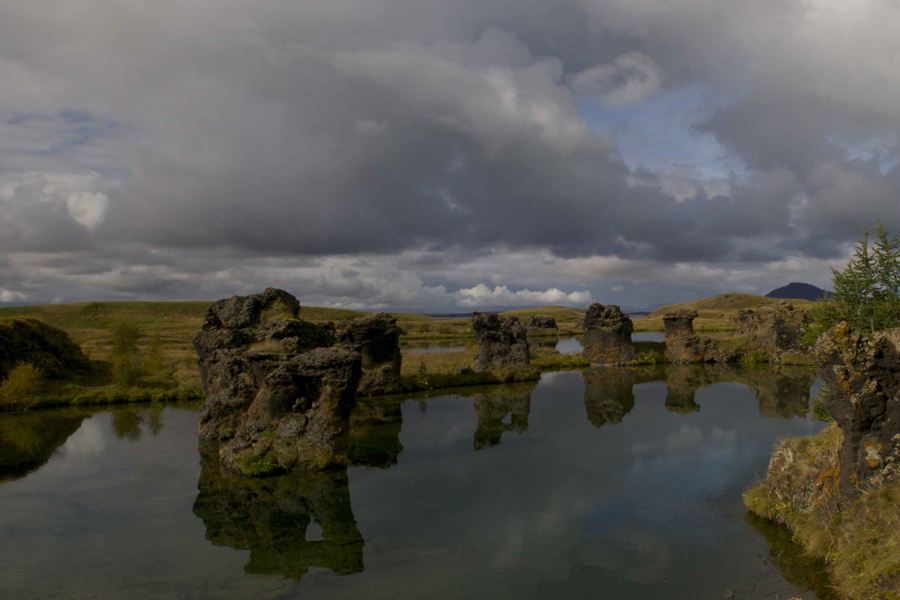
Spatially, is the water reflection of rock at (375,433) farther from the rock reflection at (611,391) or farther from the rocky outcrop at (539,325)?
the rocky outcrop at (539,325)

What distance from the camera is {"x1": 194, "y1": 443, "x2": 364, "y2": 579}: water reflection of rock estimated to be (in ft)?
51.1

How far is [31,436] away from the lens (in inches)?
1241

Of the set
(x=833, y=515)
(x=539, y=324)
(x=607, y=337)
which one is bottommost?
(x=833, y=515)

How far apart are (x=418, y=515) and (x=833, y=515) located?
11837mm

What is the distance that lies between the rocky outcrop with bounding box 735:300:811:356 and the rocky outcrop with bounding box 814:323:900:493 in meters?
50.4

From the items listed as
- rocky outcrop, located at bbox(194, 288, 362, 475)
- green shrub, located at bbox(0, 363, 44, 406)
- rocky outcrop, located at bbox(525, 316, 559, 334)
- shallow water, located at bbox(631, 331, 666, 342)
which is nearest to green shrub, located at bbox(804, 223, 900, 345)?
rocky outcrop, located at bbox(194, 288, 362, 475)

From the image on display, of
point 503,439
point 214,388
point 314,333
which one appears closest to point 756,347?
point 503,439

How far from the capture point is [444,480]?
22.3 m

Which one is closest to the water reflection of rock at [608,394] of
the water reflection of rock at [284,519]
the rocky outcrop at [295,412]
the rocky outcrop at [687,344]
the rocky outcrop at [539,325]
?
the rocky outcrop at [687,344]

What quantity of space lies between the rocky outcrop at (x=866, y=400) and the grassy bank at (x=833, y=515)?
0.60 m

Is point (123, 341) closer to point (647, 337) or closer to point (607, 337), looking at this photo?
point (607, 337)

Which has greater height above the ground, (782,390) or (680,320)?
(680,320)

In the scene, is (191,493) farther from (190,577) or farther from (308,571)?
(308,571)

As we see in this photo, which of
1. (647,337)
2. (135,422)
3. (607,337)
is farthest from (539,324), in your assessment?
(135,422)
